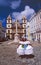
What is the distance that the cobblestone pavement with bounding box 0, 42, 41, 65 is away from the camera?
5.18 ft

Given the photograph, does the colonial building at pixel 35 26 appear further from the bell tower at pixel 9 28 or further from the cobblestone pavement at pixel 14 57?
the bell tower at pixel 9 28

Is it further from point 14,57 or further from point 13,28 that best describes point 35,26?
point 14,57

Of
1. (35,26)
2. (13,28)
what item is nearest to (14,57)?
(13,28)

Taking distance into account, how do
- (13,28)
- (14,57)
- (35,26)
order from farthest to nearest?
(35,26) → (13,28) → (14,57)

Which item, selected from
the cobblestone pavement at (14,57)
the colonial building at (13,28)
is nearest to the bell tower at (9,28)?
the colonial building at (13,28)

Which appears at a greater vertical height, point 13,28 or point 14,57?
point 13,28

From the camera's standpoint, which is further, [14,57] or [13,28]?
[13,28]

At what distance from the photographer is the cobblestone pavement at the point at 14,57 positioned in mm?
1579

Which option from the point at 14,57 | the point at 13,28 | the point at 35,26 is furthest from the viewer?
the point at 35,26

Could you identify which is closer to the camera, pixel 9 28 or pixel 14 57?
pixel 14 57

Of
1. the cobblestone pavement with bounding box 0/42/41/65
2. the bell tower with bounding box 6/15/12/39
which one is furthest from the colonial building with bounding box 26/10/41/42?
the bell tower with bounding box 6/15/12/39

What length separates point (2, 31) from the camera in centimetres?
231

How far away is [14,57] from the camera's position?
179 cm

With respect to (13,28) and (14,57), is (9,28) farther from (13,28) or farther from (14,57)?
(14,57)
